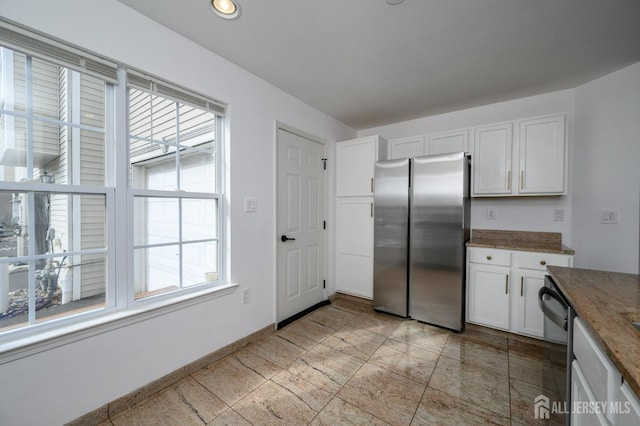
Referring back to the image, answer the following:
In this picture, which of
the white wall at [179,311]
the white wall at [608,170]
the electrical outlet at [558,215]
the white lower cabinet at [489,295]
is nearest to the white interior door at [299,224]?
the white wall at [179,311]

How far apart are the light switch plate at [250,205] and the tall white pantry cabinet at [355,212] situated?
140 centimetres

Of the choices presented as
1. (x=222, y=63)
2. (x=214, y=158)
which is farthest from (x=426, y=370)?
(x=222, y=63)

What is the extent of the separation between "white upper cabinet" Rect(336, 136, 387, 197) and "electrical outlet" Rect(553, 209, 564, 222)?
6.39ft

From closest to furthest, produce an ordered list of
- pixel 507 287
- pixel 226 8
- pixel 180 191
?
pixel 226 8 < pixel 180 191 < pixel 507 287

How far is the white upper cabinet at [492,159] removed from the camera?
2.59m

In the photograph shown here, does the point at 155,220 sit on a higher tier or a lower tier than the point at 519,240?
higher

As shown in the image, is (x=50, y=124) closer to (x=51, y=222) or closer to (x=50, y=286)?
(x=51, y=222)

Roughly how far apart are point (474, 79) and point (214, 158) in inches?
101

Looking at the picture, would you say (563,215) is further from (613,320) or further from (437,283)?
(613,320)

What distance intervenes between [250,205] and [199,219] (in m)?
0.45

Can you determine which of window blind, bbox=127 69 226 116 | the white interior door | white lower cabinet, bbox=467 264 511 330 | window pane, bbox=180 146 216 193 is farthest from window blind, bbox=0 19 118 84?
white lower cabinet, bbox=467 264 511 330

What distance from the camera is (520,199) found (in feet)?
9.05

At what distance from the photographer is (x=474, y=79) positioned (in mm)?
2348

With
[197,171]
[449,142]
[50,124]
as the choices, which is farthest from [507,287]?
[50,124]
